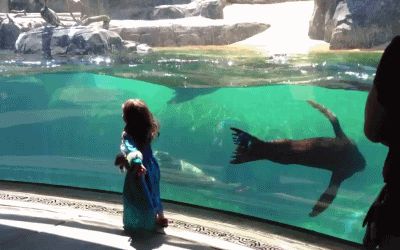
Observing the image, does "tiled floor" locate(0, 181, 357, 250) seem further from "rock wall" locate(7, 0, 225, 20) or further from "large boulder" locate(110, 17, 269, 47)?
"rock wall" locate(7, 0, 225, 20)

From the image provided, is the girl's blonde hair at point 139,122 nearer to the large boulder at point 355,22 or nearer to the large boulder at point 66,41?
the large boulder at point 355,22

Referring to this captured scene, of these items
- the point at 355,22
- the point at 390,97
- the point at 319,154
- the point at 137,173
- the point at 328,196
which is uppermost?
the point at 355,22

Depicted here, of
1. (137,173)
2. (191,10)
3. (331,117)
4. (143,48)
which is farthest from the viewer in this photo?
(191,10)

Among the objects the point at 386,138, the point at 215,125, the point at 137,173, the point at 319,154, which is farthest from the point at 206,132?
the point at 386,138

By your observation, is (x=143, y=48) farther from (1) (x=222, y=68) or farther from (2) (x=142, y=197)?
(2) (x=142, y=197)

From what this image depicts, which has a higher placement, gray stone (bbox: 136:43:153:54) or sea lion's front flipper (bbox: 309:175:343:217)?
gray stone (bbox: 136:43:153:54)

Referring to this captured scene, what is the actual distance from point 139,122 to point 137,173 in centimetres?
35

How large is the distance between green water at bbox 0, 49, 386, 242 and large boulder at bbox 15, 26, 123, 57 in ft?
1.00

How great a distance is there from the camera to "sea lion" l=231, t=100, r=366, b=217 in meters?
4.53

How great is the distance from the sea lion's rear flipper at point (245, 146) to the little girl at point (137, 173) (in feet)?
4.18


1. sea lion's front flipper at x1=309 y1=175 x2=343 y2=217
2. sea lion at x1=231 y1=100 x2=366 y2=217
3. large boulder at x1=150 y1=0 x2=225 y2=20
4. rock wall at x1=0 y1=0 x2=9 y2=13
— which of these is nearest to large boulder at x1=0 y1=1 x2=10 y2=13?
rock wall at x1=0 y1=0 x2=9 y2=13

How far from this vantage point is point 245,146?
4.55 m

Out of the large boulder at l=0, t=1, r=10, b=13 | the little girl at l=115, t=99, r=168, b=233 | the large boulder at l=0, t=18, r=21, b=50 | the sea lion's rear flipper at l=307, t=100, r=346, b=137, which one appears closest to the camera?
the little girl at l=115, t=99, r=168, b=233

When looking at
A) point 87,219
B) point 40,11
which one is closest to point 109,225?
point 87,219
